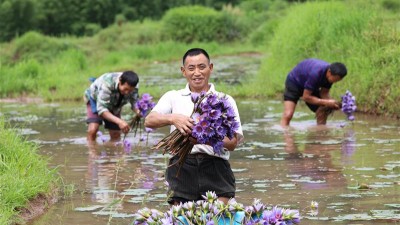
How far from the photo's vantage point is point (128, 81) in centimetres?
1253

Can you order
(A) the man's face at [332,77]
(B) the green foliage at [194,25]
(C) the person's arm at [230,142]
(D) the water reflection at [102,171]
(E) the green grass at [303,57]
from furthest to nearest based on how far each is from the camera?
(B) the green foliage at [194,25] → (E) the green grass at [303,57] → (A) the man's face at [332,77] → (D) the water reflection at [102,171] → (C) the person's arm at [230,142]

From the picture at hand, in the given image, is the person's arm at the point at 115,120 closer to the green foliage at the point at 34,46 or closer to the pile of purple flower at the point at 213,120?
the pile of purple flower at the point at 213,120

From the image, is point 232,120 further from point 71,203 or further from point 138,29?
point 138,29

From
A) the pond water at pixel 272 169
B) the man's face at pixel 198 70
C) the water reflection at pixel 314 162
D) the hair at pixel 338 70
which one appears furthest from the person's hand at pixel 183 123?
the hair at pixel 338 70

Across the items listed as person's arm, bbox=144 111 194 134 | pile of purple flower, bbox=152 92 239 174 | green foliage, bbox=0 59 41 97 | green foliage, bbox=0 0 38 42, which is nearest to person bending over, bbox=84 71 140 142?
person's arm, bbox=144 111 194 134

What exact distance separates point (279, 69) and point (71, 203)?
12.2 metres

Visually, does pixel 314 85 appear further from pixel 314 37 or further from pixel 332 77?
pixel 314 37

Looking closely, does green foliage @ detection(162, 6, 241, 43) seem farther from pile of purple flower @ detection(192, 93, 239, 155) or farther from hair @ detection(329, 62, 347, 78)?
pile of purple flower @ detection(192, 93, 239, 155)

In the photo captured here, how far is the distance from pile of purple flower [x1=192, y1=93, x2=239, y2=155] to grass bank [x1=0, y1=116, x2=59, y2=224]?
1.99 meters

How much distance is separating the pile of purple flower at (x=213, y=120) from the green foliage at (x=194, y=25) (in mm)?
32706

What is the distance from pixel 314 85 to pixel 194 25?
A: 24902 mm

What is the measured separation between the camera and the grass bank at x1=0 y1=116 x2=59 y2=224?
805 centimetres

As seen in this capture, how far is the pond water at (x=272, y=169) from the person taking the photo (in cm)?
853

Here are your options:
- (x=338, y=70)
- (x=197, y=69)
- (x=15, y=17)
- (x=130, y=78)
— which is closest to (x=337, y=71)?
(x=338, y=70)
